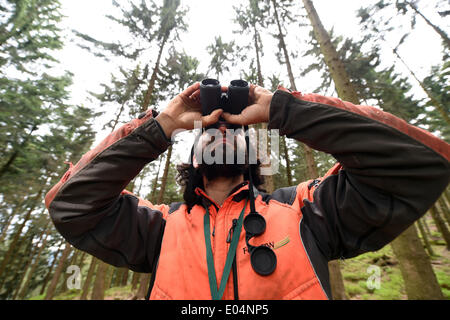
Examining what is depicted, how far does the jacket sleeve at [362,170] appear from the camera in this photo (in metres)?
1.40

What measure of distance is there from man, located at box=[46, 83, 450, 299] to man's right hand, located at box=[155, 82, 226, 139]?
0.01m

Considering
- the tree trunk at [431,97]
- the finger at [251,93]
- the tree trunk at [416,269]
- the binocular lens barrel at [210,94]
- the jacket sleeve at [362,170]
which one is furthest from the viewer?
the tree trunk at [431,97]

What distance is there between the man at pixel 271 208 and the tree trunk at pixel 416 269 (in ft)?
14.1

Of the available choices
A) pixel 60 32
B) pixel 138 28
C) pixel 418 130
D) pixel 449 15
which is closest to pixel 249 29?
pixel 138 28

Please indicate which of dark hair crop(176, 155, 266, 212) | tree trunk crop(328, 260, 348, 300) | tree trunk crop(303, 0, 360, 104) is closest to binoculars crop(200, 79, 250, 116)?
dark hair crop(176, 155, 266, 212)

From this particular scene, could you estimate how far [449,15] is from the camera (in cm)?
961

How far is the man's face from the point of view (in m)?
2.32

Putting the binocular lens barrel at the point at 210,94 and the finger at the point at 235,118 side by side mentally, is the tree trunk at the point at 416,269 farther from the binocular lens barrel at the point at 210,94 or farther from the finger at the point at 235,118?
the binocular lens barrel at the point at 210,94

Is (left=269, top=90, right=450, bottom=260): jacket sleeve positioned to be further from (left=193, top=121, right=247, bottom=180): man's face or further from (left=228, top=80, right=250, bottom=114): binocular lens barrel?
(left=193, top=121, right=247, bottom=180): man's face

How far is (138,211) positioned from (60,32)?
50.7ft

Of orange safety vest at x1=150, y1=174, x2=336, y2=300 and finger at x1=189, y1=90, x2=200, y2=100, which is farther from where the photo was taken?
finger at x1=189, y1=90, x2=200, y2=100

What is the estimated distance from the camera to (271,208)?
1.96 m

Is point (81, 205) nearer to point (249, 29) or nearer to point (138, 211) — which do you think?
point (138, 211)

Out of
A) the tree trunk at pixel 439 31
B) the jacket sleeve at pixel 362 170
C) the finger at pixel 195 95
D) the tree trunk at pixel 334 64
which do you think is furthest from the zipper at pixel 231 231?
the tree trunk at pixel 439 31
